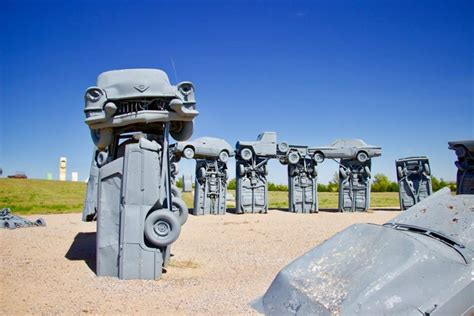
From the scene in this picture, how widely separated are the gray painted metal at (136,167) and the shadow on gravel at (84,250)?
1.01 meters

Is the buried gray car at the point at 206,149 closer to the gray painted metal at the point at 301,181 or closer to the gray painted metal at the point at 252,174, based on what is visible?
the gray painted metal at the point at 252,174

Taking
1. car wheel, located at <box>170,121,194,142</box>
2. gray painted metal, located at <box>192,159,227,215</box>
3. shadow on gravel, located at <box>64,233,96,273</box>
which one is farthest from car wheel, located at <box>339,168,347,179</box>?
car wheel, located at <box>170,121,194,142</box>

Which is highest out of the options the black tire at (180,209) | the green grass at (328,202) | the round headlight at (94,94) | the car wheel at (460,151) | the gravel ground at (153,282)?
the round headlight at (94,94)

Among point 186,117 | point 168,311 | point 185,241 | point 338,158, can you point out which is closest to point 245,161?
point 338,158

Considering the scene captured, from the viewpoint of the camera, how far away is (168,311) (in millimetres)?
5184

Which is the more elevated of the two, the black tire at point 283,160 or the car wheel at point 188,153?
the car wheel at point 188,153

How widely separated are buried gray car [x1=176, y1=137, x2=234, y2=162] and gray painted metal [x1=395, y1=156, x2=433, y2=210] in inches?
349

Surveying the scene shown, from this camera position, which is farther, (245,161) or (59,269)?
(245,161)

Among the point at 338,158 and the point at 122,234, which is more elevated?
the point at 338,158

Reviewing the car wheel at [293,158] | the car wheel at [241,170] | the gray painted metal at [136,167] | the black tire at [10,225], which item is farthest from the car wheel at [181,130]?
the car wheel at [293,158]

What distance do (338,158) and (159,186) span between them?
14861 mm

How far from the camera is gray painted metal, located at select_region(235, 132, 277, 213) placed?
19969 millimetres

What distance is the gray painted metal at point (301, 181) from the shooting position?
20.4 m

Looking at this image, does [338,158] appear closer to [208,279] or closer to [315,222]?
[315,222]
